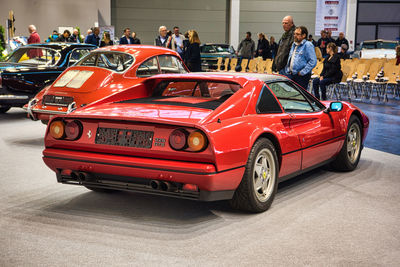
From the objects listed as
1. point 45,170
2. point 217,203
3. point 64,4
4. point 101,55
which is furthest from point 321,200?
point 64,4

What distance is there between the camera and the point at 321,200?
4809 millimetres

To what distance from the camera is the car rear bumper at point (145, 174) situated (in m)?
3.75

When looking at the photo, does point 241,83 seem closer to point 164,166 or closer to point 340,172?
point 164,166

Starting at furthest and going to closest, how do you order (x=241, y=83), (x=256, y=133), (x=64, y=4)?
(x=64, y=4) → (x=241, y=83) → (x=256, y=133)

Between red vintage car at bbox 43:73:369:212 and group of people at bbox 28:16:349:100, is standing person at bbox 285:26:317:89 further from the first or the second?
red vintage car at bbox 43:73:369:212

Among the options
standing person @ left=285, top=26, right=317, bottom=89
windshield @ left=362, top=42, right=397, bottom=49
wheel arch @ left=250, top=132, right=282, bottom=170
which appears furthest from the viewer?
windshield @ left=362, top=42, right=397, bottom=49

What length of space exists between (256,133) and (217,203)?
34.0 inches

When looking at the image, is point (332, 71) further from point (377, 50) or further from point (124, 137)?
point (377, 50)

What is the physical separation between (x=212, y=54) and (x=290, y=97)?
19.0m

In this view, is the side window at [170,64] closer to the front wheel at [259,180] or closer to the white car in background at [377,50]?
the front wheel at [259,180]

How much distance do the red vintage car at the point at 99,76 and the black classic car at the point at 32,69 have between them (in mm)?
1720

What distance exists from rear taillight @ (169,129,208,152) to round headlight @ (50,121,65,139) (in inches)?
40.7

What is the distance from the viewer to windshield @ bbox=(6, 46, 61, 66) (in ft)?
35.4

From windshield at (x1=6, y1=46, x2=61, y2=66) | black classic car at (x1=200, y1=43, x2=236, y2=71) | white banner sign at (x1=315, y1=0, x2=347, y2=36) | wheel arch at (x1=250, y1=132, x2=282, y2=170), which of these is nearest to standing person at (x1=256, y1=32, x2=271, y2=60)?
black classic car at (x1=200, y1=43, x2=236, y2=71)
